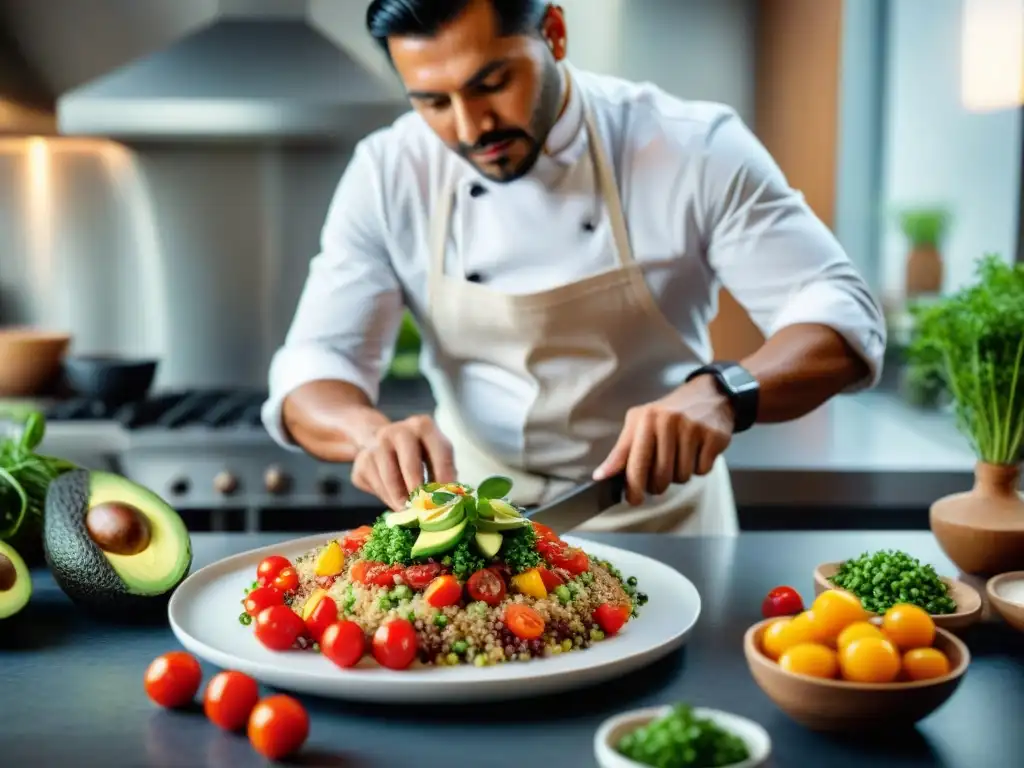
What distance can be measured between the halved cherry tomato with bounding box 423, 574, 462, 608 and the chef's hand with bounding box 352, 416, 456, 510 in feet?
1.29

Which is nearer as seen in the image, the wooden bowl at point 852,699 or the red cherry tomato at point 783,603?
the wooden bowl at point 852,699

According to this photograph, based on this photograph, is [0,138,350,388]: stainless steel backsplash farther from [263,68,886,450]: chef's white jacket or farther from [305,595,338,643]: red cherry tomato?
[305,595,338,643]: red cherry tomato

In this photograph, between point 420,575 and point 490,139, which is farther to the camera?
point 490,139

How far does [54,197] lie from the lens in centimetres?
358

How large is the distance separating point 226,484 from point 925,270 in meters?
2.04

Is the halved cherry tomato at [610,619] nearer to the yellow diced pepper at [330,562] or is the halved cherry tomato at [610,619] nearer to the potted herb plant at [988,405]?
the yellow diced pepper at [330,562]

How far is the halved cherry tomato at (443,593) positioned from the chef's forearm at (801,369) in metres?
0.76

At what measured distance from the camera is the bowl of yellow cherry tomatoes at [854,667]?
3.10ft

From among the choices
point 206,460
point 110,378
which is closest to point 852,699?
point 206,460

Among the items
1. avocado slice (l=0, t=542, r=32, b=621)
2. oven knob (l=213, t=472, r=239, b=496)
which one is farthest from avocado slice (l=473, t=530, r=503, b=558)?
oven knob (l=213, t=472, r=239, b=496)

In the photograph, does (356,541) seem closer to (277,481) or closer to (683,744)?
(683,744)

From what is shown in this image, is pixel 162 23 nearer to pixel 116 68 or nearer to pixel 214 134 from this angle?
pixel 116 68

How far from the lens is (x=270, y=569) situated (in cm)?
129

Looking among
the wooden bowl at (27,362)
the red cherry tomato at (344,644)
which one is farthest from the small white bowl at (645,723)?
the wooden bowl at (27,362)
